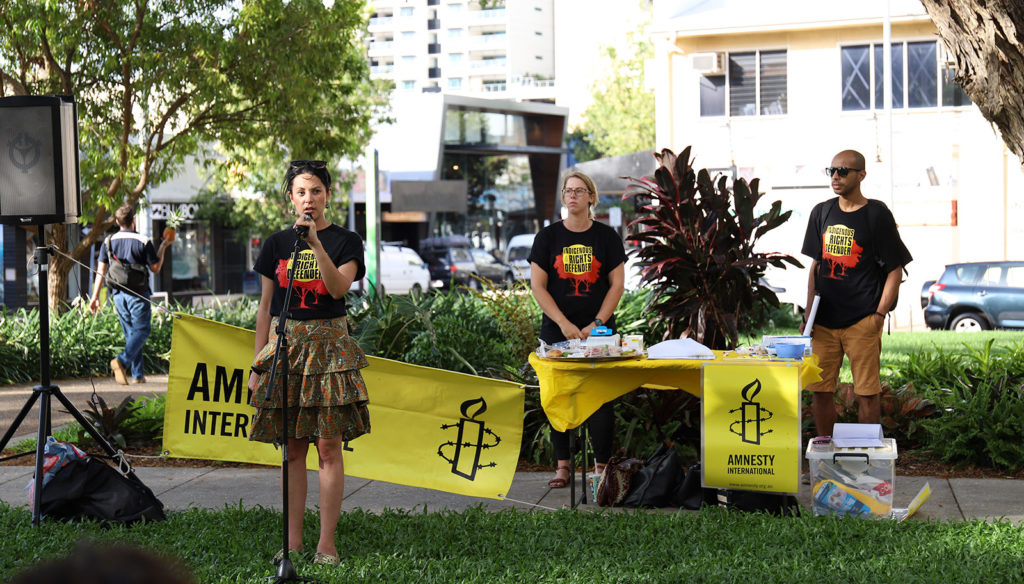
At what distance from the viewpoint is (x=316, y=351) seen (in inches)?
190

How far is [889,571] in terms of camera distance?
466 cm

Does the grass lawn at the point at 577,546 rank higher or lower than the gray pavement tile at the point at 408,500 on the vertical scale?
higher

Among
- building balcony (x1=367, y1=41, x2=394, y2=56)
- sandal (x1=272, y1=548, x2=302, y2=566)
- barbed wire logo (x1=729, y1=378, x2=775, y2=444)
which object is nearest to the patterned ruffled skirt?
sandal (x1=272, y1=548, x2=302, y2=566)

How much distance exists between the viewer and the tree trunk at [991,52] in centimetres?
541

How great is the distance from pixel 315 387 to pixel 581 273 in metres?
2.10

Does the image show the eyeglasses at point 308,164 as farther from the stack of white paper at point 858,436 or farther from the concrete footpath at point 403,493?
the stack of white paper at point 858,436

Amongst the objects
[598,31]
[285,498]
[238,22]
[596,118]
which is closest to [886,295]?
[285,498]

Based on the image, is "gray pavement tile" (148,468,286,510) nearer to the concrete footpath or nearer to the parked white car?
the concrete footpath

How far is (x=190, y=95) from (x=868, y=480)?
1309 cm

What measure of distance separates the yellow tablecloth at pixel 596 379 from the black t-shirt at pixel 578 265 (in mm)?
495

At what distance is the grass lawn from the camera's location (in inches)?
185

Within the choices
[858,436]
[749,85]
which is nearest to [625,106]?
[749,85]

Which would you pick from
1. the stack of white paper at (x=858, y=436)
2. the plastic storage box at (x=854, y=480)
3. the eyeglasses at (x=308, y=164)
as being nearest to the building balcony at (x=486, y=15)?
the stack of white paper at (x=858, y=436)

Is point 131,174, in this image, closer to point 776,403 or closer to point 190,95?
point 190,95
